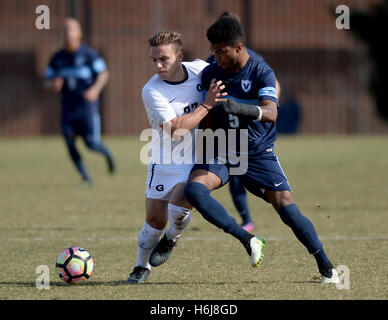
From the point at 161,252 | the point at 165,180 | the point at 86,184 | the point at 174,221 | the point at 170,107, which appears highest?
the point at 170,107

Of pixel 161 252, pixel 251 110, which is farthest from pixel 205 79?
pixel 161 252

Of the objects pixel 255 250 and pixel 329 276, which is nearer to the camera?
pixel 255 250

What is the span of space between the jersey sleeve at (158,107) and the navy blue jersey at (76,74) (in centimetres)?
726

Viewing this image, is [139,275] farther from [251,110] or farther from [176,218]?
[251,110]

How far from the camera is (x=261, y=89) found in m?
5.29

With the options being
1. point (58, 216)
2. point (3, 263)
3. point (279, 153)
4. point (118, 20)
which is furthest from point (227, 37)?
point (118, 20)

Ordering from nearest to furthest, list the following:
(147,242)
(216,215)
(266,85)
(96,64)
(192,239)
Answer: (216,215) → (266,85) → (147,242) → (192,239) → (96,64)

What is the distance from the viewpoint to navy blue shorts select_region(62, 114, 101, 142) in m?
12.5

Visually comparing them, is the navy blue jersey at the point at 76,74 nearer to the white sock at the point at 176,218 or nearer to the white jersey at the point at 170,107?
the white jersey at the point at 170,107

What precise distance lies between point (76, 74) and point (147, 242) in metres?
7.71

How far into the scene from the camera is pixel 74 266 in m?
5.31

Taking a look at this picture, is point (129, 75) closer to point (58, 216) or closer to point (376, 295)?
point (58, 216)

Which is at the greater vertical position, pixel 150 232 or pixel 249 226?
pixel 150 232

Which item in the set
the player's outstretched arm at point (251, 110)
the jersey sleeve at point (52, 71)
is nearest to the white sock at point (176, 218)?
the player's outstretched arm at point (251, 110)
